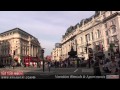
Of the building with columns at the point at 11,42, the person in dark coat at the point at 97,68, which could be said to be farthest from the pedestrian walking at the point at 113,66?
the building with columns at the point at 11,42

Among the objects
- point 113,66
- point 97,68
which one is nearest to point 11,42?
point 97,68

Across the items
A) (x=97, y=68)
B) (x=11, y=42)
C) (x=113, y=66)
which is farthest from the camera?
(x=11, y=42)

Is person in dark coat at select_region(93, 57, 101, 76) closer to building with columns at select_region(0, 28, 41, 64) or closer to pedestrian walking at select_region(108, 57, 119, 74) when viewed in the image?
pedestrian walking at select_region(108, 57, 119, 74)

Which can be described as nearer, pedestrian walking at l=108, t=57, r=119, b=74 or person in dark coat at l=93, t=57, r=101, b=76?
person in dark coat at l=93, t=57, r=101, b=76

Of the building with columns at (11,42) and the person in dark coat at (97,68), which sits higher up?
the building with columns at (11,42)

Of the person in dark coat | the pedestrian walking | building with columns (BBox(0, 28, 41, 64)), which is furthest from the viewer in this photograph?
building with columns (BBox(0, 28, 41, 64))

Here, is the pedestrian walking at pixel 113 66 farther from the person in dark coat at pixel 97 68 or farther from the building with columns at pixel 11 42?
the building with columns at pixel 11 42

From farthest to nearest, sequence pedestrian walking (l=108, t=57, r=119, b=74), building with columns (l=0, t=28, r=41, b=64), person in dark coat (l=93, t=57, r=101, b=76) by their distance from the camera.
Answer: building with columns (l=0, t=28, r=41, b=64) → pedestrian walking (l=108, t=57, r=119, b=74) → person in dark coat (l=93, t=57, r=101, b=76)

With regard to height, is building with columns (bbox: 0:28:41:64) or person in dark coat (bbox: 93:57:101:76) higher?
building with columns (bbox: 0:28:41:64)

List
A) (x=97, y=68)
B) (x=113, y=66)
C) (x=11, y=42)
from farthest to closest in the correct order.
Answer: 1. (x=11, y=42)
2. (x=113, y=66)
3. (x=97, y=68)

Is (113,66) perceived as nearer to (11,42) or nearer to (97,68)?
(97,68)

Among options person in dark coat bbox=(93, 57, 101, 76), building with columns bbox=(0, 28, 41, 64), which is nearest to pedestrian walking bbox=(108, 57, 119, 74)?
person in dark coat bbox=(93, 57, 101, 76)
